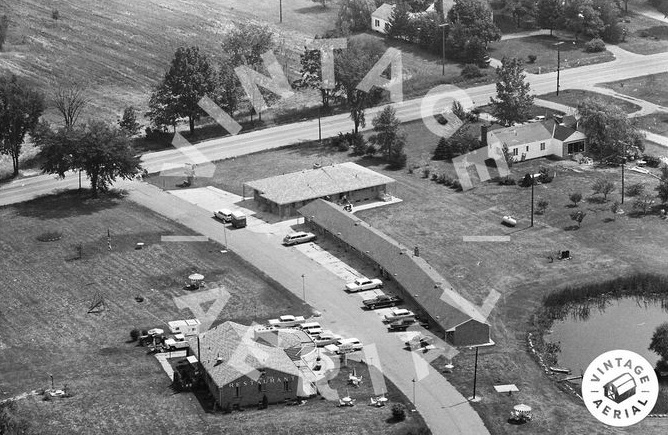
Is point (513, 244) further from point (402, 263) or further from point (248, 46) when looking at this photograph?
point (248, 46)

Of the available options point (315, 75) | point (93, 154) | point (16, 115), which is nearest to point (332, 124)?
point (315, 75)

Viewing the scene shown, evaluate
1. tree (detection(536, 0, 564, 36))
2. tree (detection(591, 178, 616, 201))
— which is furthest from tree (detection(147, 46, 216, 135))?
tree (detection(536, 0, 564, 36))

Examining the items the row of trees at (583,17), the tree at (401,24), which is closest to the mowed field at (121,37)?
the tree at (401,24)

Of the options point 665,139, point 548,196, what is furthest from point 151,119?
point 665,139

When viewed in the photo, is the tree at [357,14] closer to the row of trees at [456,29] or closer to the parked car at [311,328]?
the row of trees at [456,29]

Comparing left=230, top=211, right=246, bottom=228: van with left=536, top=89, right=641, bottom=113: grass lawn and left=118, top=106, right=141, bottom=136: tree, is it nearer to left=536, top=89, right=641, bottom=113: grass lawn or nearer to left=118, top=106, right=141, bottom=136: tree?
left=118, top=106, right=141, bottom=136: tree

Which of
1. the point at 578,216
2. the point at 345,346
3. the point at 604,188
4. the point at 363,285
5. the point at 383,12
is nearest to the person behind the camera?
the point at 345,346
